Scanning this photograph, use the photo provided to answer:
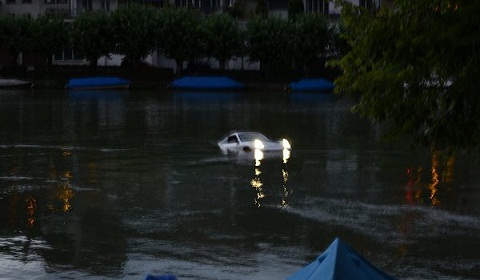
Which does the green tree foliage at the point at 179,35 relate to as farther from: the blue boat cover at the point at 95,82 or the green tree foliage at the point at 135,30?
the blue boat cover at the point at 95,82

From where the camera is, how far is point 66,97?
9550cm

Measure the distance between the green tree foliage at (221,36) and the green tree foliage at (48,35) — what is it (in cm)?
1688

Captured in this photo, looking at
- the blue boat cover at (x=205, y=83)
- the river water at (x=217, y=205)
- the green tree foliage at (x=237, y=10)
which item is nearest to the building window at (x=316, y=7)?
the green tree foliage at (x=237, y=10)

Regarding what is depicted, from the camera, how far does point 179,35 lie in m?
112

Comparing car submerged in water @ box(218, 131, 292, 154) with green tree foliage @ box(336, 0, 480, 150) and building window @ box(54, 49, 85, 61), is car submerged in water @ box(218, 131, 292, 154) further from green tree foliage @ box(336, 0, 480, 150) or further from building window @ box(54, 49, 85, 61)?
building window @ box(54, 49, 85, 61)

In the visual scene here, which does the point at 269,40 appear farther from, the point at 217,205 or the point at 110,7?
the point at 217,205

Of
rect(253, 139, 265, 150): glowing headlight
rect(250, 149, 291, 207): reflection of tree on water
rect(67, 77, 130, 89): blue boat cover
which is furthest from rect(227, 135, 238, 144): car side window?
rect(67, 77, 130, 89): blue boat cover

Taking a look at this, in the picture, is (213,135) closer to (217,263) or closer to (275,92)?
(217,263)

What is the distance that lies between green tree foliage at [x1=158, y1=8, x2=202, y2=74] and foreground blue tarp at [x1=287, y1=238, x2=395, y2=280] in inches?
3770

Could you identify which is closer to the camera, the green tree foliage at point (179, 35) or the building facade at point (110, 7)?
the green tree foliage at point (179, 35)

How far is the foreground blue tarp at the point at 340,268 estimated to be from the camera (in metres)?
15.6

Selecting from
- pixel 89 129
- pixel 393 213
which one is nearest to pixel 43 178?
pixel 393 213

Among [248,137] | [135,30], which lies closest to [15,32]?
[135,30]

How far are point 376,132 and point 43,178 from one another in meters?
26.2
